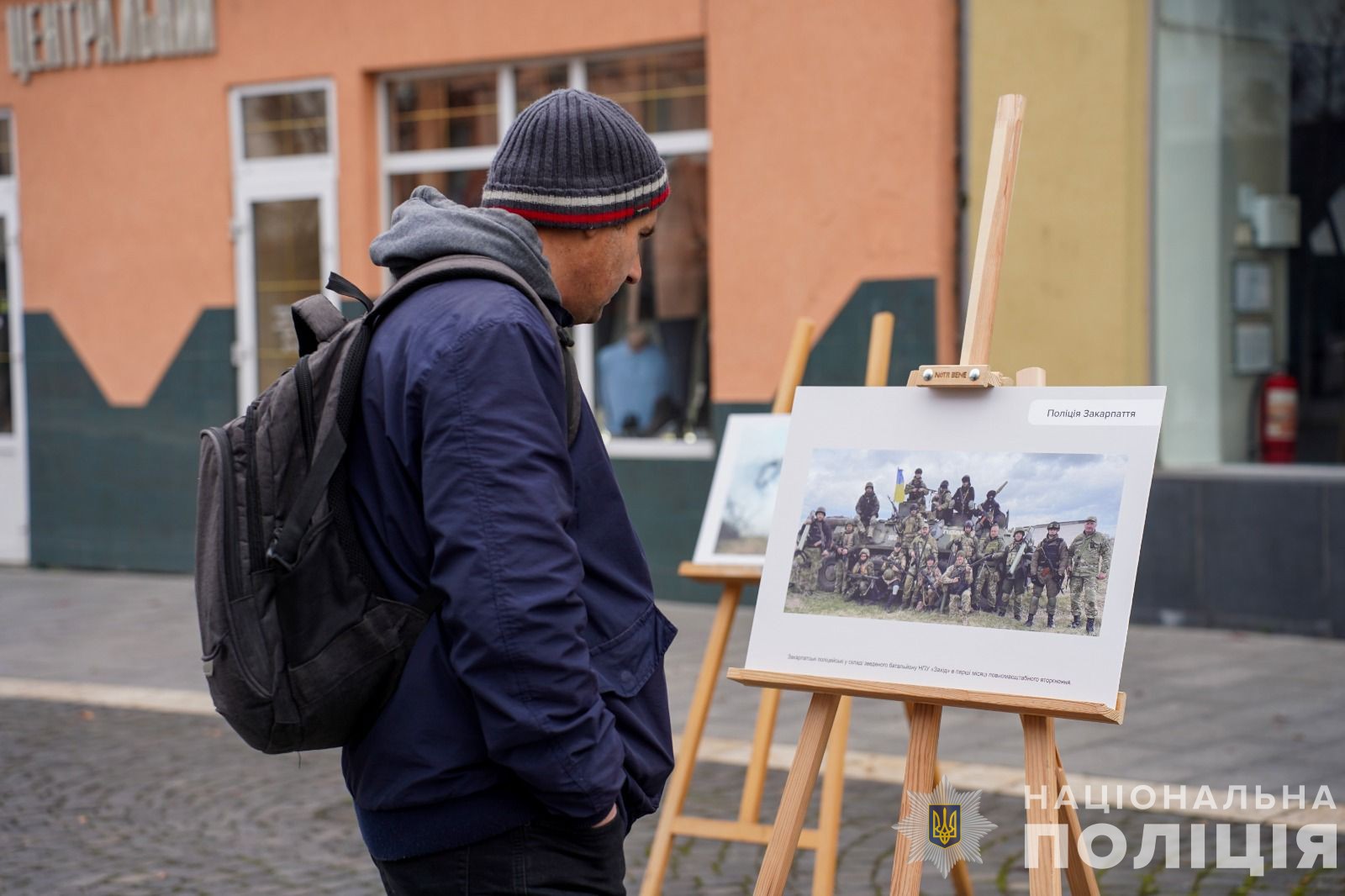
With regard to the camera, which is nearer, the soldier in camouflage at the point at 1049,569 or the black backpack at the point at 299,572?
the black backpack at the point at 299,572

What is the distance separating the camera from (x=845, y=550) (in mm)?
3230

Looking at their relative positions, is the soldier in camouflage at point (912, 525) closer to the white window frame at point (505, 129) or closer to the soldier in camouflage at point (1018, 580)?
the soldier in camouflage at point (1018, 580)

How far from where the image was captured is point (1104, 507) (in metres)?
2.96

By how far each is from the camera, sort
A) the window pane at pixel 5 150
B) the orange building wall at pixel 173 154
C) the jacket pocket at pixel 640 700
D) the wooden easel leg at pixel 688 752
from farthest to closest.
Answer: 1. the window pane at pixel 5 150
2. the orange building wall at pixel 173 154
3. the wooden easel leg at pixel 688 752
4. the jacket pocket at pixel 640 700

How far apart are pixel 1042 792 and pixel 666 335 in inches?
279

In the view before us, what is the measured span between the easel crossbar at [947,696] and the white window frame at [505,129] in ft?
20.6

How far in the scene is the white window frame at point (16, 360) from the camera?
11625 millimetres

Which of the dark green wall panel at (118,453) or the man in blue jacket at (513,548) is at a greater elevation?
the man in blue jacket at (513,548)

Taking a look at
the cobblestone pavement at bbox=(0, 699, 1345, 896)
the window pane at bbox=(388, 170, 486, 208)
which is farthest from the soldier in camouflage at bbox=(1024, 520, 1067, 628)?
the window pane at bbox=(388, 170, 486, 208)

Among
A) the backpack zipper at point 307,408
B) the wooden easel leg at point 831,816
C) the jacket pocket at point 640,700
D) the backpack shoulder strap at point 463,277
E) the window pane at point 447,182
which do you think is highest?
the window pane at point 447,182

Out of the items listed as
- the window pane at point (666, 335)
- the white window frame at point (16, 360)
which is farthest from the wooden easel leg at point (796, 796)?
the white window frame at point (16, 360)

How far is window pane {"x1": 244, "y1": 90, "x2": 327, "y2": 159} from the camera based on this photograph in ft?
34.8

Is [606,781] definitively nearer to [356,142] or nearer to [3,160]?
[356,142]

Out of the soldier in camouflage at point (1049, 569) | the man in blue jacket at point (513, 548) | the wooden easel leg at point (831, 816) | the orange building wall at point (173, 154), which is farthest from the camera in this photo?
the orange building wall at point (173, 154)
